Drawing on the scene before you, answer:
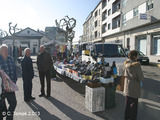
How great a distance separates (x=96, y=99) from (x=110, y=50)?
4.21 m

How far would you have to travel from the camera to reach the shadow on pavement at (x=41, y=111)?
3449 millimetres

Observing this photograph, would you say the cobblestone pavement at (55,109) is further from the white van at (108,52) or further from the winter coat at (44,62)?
the white van at (108,52)

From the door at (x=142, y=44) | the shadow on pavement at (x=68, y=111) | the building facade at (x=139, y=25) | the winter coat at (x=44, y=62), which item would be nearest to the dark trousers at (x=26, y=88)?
the winter coat at (x=44, y=62)

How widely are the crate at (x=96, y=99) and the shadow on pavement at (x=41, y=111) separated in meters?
1.03

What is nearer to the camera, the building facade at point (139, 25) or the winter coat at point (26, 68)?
the winter coat at point (26, 68)

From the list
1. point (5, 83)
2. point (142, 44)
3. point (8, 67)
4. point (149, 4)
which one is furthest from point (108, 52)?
point (142, 44)

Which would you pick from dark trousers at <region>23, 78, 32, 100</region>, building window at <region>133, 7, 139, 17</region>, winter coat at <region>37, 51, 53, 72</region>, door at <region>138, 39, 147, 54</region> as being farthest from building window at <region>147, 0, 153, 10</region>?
dark trousers at <region>23, 78, 32, 100</region>

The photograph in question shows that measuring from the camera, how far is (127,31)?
22672mm

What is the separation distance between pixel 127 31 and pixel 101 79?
833 inches

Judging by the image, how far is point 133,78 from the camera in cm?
292

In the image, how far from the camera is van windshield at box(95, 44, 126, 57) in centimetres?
709

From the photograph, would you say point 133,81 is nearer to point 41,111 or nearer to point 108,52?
point 41,111

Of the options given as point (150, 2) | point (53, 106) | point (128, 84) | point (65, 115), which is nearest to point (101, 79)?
point (128, 84)

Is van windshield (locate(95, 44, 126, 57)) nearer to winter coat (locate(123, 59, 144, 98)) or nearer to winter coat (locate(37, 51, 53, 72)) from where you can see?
winter coat (locate(37, 51, 53, 72))
